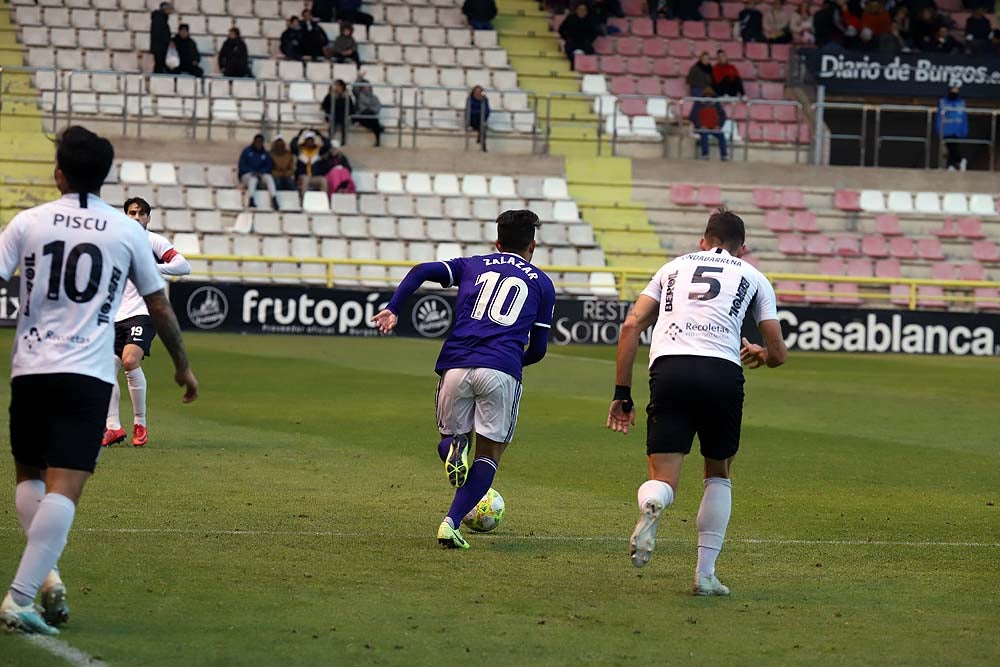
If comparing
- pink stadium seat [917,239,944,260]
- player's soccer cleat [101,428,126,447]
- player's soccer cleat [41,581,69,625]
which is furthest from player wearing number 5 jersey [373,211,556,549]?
pink stadium seat [917,239,944,260]

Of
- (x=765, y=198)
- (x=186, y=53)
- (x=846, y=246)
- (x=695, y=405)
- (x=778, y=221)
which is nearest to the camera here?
(x=695, y=405)

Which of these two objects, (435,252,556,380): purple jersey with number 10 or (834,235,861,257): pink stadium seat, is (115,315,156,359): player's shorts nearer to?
(435,252,556,380): purple jersey with number 10

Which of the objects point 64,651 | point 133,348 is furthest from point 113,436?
point 64,651

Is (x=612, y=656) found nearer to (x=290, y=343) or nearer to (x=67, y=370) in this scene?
(x=67, y=370)

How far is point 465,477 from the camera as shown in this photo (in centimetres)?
866

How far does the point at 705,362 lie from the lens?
24.4 ft

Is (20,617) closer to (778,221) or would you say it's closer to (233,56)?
(233,56)

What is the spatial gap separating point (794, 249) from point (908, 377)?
10.5 meters

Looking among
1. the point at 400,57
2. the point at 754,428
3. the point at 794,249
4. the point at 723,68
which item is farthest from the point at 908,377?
the point at 400,57

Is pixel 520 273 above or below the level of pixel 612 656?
above

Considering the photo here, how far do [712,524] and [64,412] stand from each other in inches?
117

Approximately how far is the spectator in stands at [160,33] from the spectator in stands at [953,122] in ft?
53.1

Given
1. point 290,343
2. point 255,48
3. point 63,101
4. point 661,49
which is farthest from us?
point 661,49

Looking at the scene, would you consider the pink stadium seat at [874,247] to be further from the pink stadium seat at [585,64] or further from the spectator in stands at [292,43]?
the spectator in stands at [292,43]
